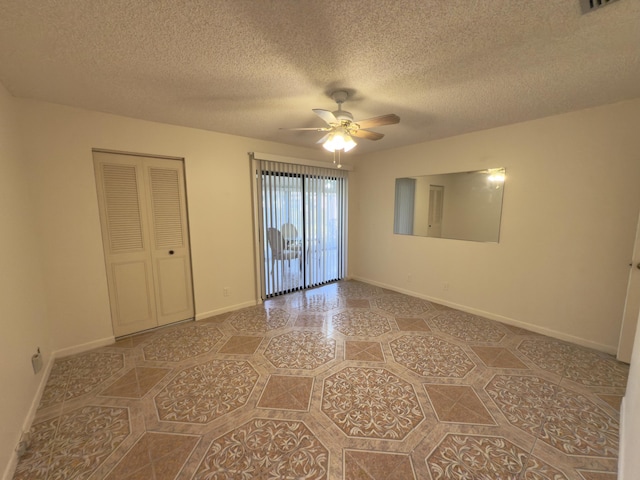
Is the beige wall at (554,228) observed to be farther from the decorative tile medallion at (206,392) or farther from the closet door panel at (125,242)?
the closet door panel at (125,242)

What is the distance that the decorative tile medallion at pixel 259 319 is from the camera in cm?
308

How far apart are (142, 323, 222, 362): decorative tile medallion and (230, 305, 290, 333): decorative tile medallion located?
0.29 meters

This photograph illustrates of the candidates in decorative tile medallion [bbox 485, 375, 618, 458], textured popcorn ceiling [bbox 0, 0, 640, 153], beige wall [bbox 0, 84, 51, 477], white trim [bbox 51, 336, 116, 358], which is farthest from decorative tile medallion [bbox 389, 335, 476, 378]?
white trim [bbox 51, 336, 116, 358]

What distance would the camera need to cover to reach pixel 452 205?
359 centimetres

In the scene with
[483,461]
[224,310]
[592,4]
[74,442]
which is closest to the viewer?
[592,4]

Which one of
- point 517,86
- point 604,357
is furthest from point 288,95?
point 604,357

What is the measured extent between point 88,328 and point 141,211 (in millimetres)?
1319

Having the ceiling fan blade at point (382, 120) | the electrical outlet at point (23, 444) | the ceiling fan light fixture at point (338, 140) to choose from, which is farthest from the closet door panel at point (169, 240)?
the ceiling fan blade at point (382, 120)

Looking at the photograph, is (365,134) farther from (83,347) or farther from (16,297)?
(83,347)

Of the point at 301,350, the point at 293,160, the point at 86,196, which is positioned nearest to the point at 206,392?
the point at 301,350

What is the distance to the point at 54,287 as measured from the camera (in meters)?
2.44

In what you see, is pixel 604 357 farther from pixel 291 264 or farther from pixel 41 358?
pixel 41 358

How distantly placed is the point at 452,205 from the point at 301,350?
2.80 m

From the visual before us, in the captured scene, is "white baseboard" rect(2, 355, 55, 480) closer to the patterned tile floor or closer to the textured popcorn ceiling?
the patterned tile floor
